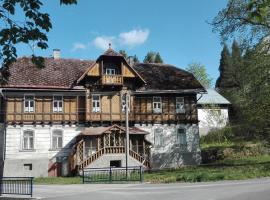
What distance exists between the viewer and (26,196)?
20.0 m

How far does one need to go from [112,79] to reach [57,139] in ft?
24.6

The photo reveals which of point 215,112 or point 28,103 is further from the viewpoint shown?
point 215,112

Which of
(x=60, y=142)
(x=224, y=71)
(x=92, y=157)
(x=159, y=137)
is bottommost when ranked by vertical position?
(x=92, y=157)

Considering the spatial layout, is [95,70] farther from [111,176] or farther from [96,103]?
[111,176]

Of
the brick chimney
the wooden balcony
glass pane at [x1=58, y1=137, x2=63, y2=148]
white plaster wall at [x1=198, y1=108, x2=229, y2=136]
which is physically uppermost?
the brick chimney

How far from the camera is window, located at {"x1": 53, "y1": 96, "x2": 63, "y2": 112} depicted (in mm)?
39125

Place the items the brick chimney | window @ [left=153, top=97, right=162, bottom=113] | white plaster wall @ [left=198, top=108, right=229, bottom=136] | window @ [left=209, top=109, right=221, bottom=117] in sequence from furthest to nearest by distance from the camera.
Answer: white plaster wall @ [left=198, top=108, right=229, bottom=136]
window @ [left=209, top=109, right=221, bottom=117]
the brick chimney
window @ [left=153, top=97, right=162, bottom=113]

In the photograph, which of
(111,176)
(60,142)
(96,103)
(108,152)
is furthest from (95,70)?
(111,176)

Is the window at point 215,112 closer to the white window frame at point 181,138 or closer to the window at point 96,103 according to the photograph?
the white window frame at point 181,138

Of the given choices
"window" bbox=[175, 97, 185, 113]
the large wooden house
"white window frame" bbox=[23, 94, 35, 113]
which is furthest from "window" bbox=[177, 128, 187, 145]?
"white window frame" bbox=[23, 94, 35, 113]

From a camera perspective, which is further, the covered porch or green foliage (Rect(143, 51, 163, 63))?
green foliage (Rect(143, 51, 163, 63))

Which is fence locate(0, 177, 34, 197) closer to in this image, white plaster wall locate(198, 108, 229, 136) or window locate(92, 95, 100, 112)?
window locate(92, 95, 100, 112)

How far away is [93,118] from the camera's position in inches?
1548

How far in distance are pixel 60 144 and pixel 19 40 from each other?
31.6 meters
